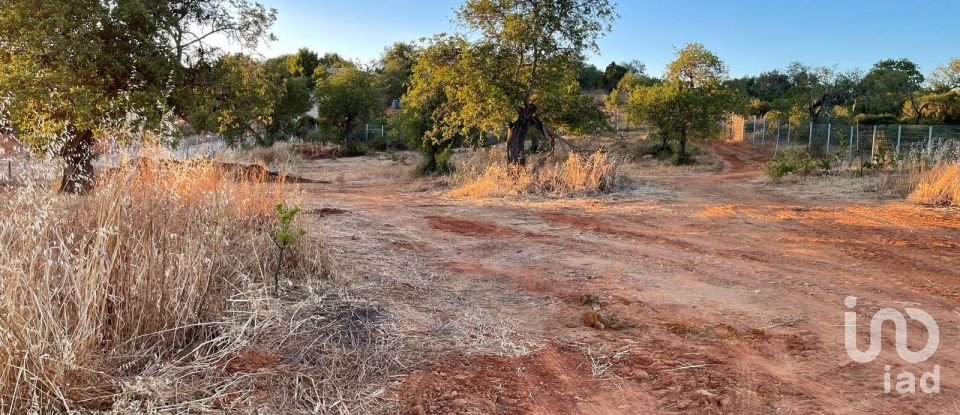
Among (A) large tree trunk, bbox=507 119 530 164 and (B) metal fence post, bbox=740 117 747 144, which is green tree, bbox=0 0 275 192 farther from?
(B) metal fence post, bbox=740 117 747 144

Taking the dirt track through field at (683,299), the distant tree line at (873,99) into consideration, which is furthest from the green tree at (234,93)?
the distant tree line at (873,99)

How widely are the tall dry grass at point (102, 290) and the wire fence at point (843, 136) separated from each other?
44.3 feet

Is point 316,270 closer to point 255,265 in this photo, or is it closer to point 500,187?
point 255,265

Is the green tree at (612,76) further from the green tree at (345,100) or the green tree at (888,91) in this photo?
the green tree at (345,100)

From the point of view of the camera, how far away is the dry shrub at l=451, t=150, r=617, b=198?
445 inches

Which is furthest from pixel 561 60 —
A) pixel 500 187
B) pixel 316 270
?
pixel 316 270

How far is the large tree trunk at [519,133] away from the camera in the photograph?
13.0m

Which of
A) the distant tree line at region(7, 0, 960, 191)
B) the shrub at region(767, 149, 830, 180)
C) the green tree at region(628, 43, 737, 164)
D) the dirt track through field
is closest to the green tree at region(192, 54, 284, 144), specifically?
the distant tree line at region(7, 0, 960, 191)

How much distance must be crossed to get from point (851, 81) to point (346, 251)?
41.6 m

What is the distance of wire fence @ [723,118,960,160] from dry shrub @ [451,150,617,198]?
629 centimetres

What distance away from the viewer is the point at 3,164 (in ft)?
8.92

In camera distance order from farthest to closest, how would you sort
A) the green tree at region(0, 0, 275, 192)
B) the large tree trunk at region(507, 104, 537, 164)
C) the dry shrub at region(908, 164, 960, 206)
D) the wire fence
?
1. the wire fence
2. the large tree trunk at region(507, 104, 537, 164)
3. the dry shrub at region(908, 164, 960, 206)
4. the green tree at region(0, 0, 275, 192)

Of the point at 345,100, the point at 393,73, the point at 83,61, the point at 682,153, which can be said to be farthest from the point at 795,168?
the point at 393,73

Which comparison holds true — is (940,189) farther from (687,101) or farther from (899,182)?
(687,101)
